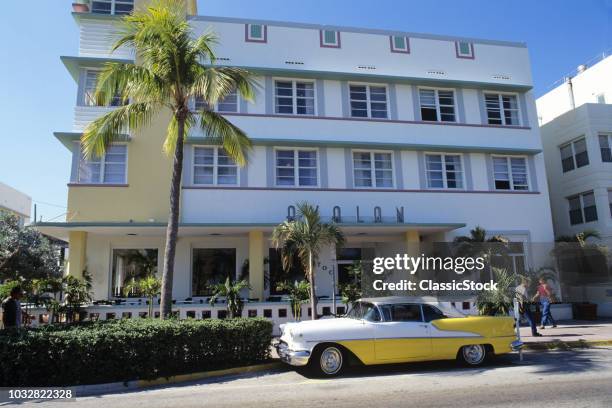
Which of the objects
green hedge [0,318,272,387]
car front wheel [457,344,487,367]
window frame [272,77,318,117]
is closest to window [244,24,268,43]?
window frame [272,77,318,117]

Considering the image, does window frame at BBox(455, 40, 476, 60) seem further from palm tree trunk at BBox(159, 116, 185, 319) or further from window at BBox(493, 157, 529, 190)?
palm tree trunk at BBox(159, 116, 185, 319)

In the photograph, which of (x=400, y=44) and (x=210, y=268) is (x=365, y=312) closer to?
(x=210, y=268)

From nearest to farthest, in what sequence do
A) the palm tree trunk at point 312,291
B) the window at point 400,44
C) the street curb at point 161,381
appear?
the street curb at point 161,381
the palm tree trunk at point 312,291
the window at point 400,44

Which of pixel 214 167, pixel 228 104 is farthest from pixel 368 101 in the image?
pixel 214 167

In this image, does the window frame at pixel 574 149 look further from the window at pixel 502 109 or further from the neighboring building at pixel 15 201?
the neighboring building at pixel 15 201

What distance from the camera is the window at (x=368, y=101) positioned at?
19406 millimetres

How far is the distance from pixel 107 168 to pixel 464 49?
52.0 feet

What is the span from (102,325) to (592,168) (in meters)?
20.4

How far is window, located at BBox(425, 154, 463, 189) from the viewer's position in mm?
19266

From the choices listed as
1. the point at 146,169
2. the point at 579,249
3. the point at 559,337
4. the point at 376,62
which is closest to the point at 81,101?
the point at 146,169

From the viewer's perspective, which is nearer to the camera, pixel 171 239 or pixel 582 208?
pixel 171 239

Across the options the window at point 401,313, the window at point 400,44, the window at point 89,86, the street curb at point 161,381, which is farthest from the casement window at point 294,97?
the street curb at point 161,381

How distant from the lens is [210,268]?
58.7 ft

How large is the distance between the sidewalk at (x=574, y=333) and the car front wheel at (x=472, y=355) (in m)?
2.90
